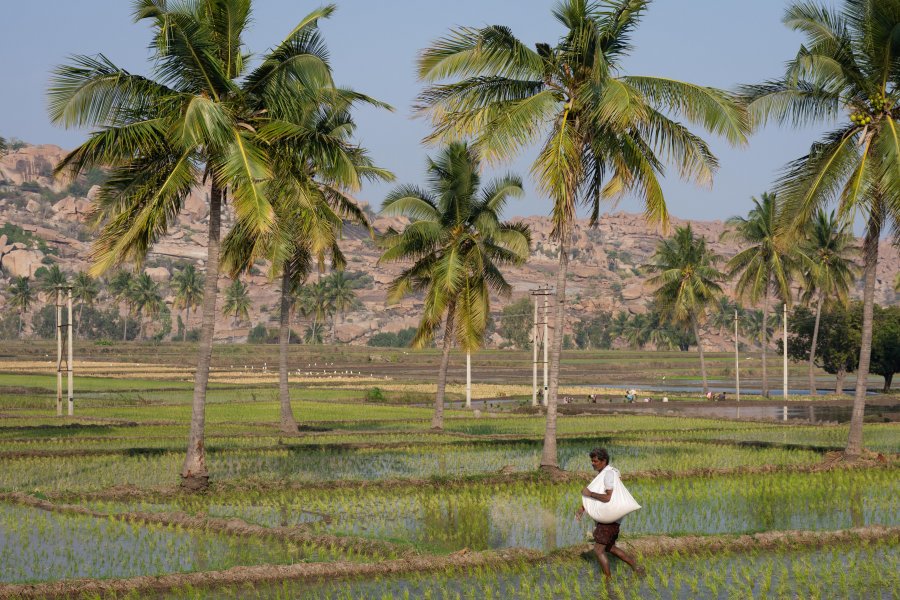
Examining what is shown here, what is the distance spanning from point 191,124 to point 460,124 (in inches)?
285

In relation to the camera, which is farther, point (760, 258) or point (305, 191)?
point (760, 258)

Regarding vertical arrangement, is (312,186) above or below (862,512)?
above

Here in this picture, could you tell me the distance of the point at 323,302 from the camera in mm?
152875

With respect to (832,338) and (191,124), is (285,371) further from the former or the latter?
(832,338)

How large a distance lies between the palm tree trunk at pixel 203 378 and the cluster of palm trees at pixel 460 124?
45 millimetres

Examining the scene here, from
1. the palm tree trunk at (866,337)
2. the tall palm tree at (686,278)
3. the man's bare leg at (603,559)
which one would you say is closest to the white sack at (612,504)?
the man's bare leg at (603,559)

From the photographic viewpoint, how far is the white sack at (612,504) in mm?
12172

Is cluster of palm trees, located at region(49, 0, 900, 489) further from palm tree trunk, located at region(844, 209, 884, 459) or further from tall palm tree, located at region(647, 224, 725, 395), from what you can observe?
tall palm tree, located at region(647, 224, 725, 395)

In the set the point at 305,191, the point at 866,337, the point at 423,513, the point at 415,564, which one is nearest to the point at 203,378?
the point at 305,191

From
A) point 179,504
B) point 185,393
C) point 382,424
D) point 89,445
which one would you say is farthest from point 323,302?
point 179,504

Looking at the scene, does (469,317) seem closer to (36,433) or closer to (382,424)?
(382,424)

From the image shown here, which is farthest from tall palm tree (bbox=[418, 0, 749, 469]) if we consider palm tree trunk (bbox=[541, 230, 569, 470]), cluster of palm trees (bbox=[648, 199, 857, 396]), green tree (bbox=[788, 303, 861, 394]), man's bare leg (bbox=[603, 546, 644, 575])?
green tree (bbox=[788, 303, 861, 394])

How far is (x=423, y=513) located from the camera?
59.3 feet

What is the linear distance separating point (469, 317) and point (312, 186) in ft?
39.4
